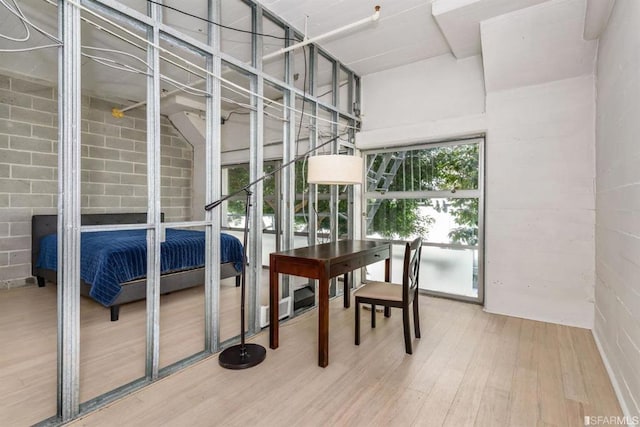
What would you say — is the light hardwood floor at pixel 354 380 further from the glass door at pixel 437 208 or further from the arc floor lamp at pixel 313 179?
the glass door at pixel 437 208

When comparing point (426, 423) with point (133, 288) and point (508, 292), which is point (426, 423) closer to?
point (508, 292)

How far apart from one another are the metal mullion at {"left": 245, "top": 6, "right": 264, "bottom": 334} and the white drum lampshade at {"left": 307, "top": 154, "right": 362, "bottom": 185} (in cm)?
44

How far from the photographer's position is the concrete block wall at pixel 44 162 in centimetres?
394

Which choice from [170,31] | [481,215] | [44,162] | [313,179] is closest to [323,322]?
[313,179]

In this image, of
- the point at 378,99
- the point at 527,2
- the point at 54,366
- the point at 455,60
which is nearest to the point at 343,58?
the point at 378,99

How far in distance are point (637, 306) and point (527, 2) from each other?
7.68 feet

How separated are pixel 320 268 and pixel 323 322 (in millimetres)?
364

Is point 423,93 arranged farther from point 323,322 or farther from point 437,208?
point 323,322

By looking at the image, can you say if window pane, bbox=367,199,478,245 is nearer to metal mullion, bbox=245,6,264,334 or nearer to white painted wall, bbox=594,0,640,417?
white painted wall, bbox=594,0,640,417

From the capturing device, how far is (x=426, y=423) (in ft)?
5.31

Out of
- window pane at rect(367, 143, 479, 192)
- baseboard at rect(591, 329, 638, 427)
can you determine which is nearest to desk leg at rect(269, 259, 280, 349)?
baseboard at rect(591, 329, 638, 427)

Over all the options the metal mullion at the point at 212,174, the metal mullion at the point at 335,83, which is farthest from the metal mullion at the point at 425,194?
the metal mullion at the point at 212,174

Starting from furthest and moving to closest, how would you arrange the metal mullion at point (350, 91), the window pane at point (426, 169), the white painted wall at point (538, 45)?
the metal mullion at point (350, 91) → the window pane at point (426, 169) → the white painted wall at point (538, 45)

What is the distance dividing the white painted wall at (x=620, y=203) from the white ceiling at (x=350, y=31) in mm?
490
